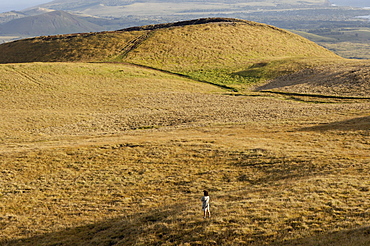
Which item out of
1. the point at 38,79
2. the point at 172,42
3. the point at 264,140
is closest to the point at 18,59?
the point at 38,79

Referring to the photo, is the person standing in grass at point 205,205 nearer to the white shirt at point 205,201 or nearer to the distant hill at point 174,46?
the white shirt at point 205,201

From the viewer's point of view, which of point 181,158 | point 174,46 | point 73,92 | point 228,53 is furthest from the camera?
point 174,46

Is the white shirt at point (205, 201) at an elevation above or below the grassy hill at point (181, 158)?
above

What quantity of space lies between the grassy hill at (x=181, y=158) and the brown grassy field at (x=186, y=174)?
0.13m

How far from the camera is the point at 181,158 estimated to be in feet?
116

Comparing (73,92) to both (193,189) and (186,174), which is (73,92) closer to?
(186,174)

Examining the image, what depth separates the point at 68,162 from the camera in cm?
3619

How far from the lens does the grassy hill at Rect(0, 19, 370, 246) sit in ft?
67.7

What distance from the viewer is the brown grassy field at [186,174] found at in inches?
792

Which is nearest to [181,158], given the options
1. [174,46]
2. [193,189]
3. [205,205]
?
[193,189]

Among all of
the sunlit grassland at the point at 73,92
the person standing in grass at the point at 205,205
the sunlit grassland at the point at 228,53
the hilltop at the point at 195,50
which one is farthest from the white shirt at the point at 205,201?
the hilltop at the point at 195,50

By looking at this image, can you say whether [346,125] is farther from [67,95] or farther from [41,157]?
[67,95]

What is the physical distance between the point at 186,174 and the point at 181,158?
4071mm

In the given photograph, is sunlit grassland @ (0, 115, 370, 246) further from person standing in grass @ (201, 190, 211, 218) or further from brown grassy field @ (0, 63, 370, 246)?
person standing in grass @ (201, 190, 211, 218)
